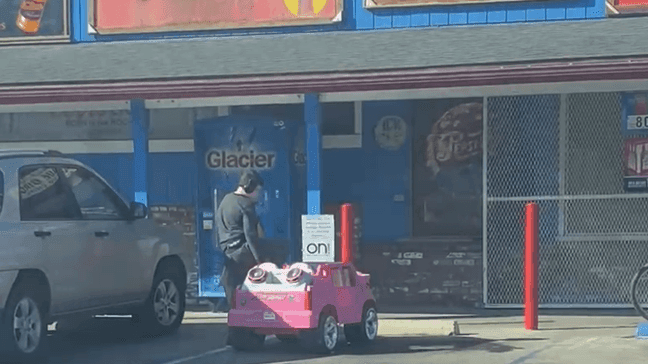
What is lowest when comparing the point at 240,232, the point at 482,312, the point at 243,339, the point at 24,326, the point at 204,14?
the point at 482,312

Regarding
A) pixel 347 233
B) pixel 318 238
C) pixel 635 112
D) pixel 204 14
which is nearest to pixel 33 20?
pixel 204 14

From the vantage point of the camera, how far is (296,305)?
417 inches

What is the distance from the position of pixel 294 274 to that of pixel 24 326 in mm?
2424

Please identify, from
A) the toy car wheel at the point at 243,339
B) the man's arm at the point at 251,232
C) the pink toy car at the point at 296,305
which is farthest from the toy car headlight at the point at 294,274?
the man's arm at the point at 251,232

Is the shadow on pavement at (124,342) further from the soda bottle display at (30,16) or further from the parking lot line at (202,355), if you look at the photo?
the soda bottle display at (30,16)

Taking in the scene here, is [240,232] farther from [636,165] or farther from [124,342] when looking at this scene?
[636,165]

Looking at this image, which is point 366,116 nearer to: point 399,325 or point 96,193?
point 399,325

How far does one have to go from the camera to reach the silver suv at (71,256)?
1004cm

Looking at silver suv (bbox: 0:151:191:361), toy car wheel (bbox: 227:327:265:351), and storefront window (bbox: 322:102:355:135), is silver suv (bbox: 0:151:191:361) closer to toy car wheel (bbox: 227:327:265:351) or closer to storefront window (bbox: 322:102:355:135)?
toy car wheel (bbox: 227:327:265:351)

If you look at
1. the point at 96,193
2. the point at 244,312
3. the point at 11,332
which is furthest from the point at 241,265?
the point at 11,332

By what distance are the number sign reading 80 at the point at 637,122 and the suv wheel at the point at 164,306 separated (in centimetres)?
573

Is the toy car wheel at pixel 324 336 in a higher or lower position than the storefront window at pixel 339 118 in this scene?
lower

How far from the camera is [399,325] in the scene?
514 inches

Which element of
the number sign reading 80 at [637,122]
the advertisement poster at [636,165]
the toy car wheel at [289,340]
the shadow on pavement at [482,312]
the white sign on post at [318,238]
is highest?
the number sign reading 80 at [637,122]
